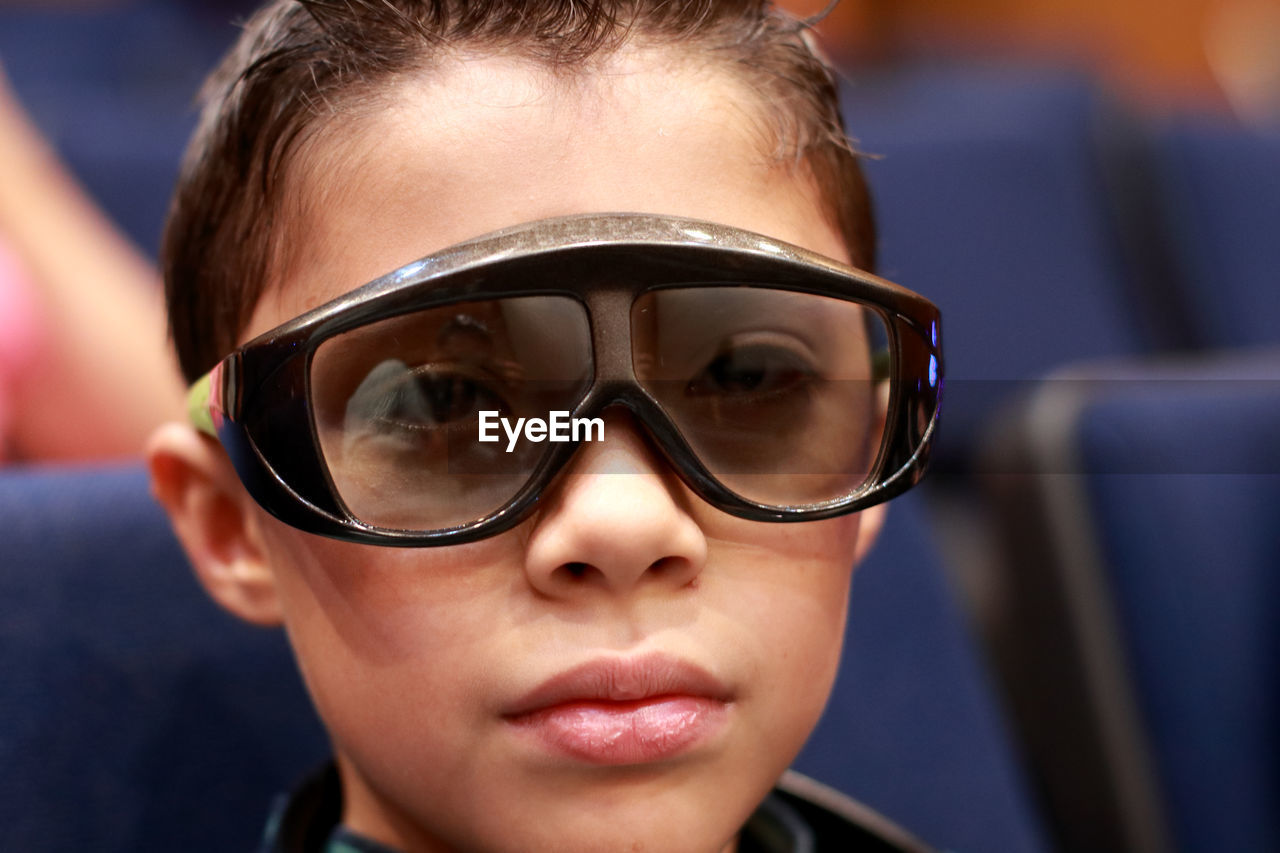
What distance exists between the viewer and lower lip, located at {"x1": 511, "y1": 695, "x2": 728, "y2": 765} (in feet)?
1.67

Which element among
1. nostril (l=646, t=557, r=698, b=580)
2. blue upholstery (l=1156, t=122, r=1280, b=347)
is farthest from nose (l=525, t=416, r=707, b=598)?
blue upholstery (l=1156, t=122, r=1280, b=347)

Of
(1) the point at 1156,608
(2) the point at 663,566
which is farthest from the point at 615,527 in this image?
(1) the point at 1156,608

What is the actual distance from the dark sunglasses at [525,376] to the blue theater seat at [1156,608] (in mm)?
657

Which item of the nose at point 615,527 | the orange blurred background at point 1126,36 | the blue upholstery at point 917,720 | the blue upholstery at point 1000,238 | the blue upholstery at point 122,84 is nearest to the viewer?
Result: the nose at point 615,527

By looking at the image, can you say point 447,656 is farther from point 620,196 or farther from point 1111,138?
point 1111,138

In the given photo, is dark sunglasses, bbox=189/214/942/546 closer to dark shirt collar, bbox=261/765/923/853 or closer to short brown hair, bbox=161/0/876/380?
short brown hair, bbox=161/0/876/380

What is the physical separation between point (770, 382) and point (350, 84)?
0.81ft

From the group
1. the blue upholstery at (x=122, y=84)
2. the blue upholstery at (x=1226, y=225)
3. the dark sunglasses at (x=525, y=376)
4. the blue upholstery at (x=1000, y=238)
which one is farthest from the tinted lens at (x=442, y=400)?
the blue upholstery at (x=1226, y=225)

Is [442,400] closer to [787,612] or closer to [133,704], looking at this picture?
[787,612]

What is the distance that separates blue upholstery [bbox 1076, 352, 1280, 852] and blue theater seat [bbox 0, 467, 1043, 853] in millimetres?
210

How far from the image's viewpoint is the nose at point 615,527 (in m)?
0.49

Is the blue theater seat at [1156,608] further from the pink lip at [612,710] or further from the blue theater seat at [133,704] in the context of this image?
the pink lip at [612,710]

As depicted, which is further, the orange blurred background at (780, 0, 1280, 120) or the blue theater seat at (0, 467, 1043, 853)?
the orange blurred background at (780, 0, 1280, 120)

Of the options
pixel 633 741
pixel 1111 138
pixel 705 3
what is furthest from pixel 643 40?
pixel 1111 138
